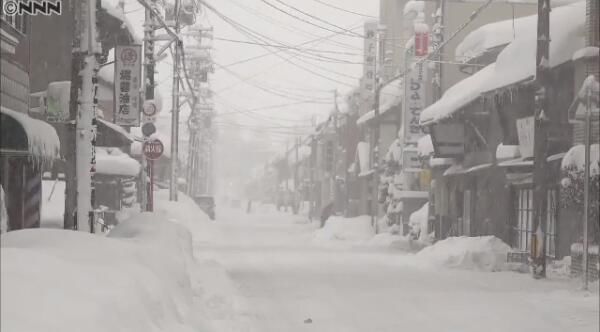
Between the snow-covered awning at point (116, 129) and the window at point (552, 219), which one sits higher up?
the snow-covered awning at point (116, 129)

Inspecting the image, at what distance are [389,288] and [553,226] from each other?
783 centimetres

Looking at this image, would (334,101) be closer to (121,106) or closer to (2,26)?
(121,106)

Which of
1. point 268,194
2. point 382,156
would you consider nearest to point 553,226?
point 382,156

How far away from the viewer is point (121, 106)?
21.1 meters

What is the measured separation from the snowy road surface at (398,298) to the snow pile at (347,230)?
12.9 m

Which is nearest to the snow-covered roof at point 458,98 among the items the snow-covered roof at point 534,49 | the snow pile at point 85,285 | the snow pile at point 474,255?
the snow-covered roof at point 534,49

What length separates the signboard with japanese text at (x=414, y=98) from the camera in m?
30.6

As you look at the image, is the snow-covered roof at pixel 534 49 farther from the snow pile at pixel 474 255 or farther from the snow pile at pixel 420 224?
the snow pile at pixel 420 224

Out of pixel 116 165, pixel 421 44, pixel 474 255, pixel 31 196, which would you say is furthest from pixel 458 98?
pixel 31 196

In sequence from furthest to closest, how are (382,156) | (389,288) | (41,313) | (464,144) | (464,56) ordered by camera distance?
→ (382,156) < (464,56) < (464,144) < (389,288) < (41,313)

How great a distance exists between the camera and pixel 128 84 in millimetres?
20719

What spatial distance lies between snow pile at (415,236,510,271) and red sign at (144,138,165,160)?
804 cm

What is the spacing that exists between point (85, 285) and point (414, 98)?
2572cm

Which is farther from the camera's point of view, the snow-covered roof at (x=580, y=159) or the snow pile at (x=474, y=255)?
the snow pile at (x=474, y=255)
